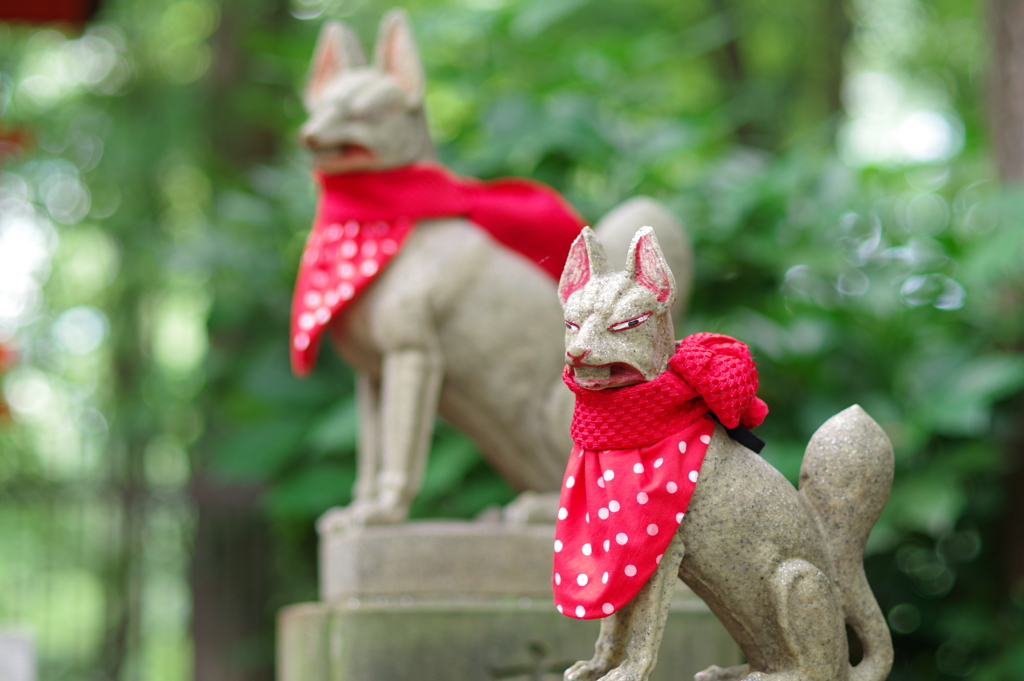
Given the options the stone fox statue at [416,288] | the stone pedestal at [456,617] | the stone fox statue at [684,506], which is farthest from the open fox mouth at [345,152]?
the stone fox statue at [684,506]

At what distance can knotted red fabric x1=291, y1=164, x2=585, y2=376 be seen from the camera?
3523 millimetres

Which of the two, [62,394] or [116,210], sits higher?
[116,210]

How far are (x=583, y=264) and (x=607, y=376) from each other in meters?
0.26

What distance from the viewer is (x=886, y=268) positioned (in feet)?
18.0

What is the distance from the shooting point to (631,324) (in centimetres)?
209

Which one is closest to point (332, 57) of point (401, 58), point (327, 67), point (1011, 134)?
point (327, 67)

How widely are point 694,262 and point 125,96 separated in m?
5.03

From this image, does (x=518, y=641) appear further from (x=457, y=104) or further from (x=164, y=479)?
(x=164, y=479)

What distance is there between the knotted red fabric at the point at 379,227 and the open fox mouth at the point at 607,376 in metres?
1.42

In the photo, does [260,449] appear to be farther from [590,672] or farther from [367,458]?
[590,672]

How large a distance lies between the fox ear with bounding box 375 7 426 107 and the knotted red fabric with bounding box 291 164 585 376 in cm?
27

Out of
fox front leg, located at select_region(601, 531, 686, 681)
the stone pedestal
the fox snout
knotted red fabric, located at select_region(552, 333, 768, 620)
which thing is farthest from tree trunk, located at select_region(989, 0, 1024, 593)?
the fox snout

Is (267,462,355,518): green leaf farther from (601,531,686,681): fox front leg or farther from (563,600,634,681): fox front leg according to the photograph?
(601,531,686,681): fox front leg

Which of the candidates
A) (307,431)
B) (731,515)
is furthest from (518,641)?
(307,431)
